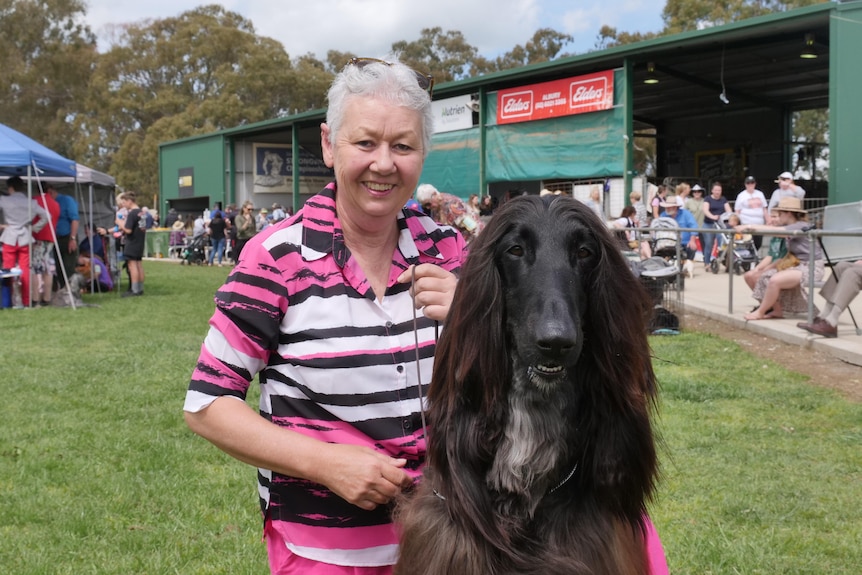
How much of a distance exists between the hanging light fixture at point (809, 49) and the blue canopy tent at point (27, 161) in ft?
45.7

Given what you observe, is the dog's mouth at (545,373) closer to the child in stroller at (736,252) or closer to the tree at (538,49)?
the child in stroller at (736,252)

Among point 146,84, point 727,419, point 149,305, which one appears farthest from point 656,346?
point 146,84

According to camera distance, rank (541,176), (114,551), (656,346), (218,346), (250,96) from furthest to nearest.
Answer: (250,96) → (541,176) → (656,346) → (114,551) → (218,346)

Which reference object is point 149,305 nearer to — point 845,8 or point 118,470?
point 118,470

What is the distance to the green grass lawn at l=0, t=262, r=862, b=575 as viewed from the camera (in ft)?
12.2

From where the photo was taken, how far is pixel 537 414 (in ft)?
5.23

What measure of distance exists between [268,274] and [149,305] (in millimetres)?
12133

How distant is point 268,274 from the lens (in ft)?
6.03

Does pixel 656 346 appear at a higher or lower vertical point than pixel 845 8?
lower

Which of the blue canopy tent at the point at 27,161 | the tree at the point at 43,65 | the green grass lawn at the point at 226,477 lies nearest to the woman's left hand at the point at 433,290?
the green grass lawn at the point at 226,477

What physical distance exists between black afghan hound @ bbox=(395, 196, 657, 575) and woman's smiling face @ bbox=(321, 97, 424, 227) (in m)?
0.37

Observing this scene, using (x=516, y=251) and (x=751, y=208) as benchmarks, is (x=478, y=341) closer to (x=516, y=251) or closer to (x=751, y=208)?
(x=516, y=251)

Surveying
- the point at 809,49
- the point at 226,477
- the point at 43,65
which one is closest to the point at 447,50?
the point at 43,65

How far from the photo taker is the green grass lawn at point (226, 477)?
12.2 feet
